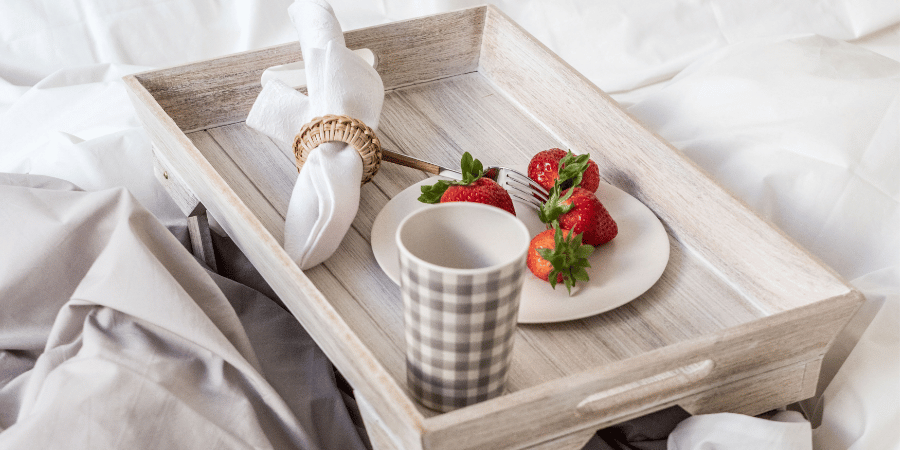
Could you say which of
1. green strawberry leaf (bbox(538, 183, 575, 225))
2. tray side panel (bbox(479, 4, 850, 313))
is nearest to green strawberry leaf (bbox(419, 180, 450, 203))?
green strawberry leaf (bbox(538, 183, 575, 225))

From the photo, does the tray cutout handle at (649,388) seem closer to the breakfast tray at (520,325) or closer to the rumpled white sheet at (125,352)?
the breakfast tray at (520,325)

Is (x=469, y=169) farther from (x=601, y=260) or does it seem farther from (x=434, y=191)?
(x=601, y=260)

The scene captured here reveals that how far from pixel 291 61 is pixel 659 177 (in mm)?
539

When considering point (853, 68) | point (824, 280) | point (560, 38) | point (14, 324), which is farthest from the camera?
point (560, 38)

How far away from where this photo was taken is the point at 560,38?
162 centimetres

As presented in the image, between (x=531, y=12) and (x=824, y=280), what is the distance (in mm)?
1073

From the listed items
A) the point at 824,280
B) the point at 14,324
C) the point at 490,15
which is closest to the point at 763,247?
the point at 824,280

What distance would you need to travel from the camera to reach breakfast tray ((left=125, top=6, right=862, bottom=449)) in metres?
0.61

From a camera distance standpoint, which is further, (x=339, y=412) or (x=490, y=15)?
(x=490, y=15)

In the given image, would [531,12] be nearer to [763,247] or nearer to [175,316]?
[763,247]

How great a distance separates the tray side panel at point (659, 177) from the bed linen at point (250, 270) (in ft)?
0.43

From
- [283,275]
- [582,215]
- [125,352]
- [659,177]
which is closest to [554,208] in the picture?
[582,215]

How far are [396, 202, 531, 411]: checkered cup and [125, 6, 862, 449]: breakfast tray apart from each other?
3cm

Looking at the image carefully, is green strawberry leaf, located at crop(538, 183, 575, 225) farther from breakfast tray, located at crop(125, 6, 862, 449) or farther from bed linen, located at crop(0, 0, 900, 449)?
bed linen, located at crop(0, 0, 900, 449)
